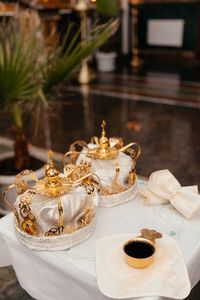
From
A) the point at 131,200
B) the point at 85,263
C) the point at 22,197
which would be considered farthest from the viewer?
the point at 131,200

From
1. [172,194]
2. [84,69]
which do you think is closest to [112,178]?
[172,194]

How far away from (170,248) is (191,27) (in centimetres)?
710

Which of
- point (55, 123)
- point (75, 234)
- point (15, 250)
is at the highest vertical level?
point (75, 234)

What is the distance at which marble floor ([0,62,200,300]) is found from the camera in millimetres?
3255

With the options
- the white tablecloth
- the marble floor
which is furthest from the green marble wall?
the white tablecloth

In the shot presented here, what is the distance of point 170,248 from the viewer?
1.25 meters

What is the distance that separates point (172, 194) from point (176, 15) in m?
7.00

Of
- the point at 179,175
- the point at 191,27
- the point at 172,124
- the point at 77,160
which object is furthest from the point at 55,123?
the point at 191,27

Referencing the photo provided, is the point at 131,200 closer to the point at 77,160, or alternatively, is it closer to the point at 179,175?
the point at 77,160

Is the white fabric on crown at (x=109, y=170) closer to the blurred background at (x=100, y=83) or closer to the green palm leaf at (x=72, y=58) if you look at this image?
the blurred background at (x=100, y=83)

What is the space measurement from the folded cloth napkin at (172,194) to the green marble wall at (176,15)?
6715 mm

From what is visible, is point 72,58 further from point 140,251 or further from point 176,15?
point 176,15

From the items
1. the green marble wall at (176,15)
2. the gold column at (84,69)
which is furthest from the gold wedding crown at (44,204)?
the green marble wall at (176,15)

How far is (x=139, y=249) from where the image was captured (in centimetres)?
120
